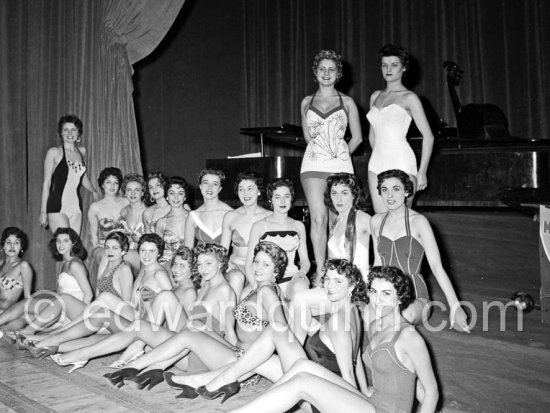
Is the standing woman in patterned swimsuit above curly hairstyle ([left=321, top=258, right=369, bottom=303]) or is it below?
above

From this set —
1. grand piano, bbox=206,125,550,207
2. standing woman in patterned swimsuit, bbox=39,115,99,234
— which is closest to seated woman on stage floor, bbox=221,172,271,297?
grand piano, bbox=206,125,550,207

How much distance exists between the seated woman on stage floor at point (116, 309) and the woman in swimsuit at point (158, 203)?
706mm

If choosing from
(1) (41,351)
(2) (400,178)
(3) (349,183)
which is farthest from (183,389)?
(2) (400,178)

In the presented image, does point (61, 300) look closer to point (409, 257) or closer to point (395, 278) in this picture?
point (409, 257)

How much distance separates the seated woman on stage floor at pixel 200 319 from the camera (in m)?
4.01

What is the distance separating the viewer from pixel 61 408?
11.4 ft

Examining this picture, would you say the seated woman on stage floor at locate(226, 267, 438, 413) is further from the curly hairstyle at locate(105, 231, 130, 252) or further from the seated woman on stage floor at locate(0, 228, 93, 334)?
the seated woman on stage floor at locate(0, 228, 93, 334)

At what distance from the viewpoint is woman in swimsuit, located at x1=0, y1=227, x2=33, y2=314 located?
5586 millimetres

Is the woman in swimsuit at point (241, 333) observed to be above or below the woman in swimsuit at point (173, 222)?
below

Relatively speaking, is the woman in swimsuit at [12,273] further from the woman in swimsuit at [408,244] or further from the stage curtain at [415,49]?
the stage curtain at [415,49]

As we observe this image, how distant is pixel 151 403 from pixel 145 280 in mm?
1252

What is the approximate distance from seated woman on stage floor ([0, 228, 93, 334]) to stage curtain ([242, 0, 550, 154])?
3630 mm

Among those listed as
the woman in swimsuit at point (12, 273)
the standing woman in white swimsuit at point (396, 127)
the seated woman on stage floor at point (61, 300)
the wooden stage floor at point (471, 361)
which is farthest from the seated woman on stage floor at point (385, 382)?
the woman in swimsuit at point (12, 273)

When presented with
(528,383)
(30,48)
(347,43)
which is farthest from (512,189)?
(30,48)
